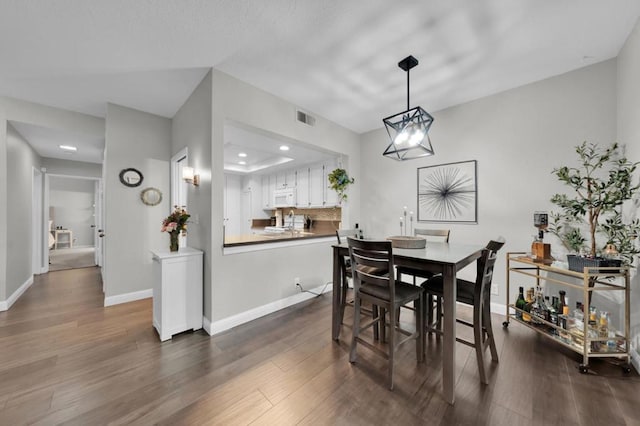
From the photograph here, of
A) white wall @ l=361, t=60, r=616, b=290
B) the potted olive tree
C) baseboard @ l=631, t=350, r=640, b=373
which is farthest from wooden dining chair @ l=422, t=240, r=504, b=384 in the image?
white wall @ l=361, t=60, r=616, b=290

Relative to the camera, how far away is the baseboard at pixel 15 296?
3.07 m

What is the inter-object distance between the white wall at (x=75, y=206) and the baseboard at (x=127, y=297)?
734cm

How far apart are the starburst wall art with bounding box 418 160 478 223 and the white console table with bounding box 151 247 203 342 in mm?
3041

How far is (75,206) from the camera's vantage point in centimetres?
850

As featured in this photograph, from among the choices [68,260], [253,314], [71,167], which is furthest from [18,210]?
[253,314]

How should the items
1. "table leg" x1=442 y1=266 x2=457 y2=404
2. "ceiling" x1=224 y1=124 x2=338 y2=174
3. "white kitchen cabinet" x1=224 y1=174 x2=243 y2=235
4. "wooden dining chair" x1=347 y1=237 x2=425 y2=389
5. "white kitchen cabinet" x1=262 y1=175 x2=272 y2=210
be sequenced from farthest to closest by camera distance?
"white kitchen cabinet" x1=224 y1=174 x2=243 y2=235 → "white kitchen cabinet" x1=262 y1=175 x2=272 y2=210 → "ceiling" x1=224 y1=124 x2=338 y2=174 → "wooden dining chair" x1=347 y1=237 x2=425 y2=389 → "table leg" x1=442 y1=266 x2=457 y2=404

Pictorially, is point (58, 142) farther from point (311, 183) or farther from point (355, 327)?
point (355, 327)

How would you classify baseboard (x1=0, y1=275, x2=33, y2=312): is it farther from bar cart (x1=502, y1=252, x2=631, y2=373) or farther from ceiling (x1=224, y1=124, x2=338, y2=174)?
bar cart (x1=502, y1=252, x2=631, y2=373)

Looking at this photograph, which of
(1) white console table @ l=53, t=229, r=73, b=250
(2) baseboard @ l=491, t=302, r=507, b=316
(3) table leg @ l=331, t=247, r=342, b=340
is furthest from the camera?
(1) white console table @ l=53, t=229, r=73, b=250

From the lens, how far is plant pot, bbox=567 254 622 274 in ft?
6.16

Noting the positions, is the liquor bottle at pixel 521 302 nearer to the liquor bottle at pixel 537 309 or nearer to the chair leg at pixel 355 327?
the liquor bottle at pixel 537 309

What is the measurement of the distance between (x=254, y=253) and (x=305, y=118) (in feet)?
6.43

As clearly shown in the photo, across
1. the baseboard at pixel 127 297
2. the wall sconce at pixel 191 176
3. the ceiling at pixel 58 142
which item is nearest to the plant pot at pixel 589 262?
the wall sconce at pixel 191 176

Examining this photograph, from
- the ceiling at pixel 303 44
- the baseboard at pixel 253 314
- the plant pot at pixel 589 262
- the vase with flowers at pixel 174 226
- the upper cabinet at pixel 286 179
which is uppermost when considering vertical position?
the ceiling at pixel 303 44
